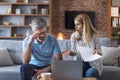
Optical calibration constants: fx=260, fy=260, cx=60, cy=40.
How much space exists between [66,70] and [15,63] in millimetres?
2062

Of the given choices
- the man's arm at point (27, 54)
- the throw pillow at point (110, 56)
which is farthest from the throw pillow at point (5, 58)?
the throw pillow at point (110, 56)

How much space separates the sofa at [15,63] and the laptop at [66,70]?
57.6 inches

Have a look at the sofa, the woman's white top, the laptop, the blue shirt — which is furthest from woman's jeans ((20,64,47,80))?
the sofa

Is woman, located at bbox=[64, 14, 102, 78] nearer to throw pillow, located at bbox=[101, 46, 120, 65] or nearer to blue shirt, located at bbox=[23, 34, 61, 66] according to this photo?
blue shirt, located at bbox=[23, 34, 61, 66]

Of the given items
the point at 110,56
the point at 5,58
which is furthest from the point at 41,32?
the point at 110,56

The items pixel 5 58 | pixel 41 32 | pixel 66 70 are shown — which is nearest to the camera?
pixel 66 70

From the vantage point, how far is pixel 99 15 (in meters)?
8.37

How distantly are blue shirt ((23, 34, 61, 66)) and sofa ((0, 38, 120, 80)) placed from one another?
0.71 metres

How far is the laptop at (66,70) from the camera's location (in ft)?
7.26

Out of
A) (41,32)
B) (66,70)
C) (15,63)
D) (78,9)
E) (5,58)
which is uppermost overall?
(78,9)

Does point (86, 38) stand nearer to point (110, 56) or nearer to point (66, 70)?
point (66, 70)

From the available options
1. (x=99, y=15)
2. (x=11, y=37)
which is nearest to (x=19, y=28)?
(x=11, y=37)

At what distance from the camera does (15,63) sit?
414cm

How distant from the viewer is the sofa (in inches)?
142
